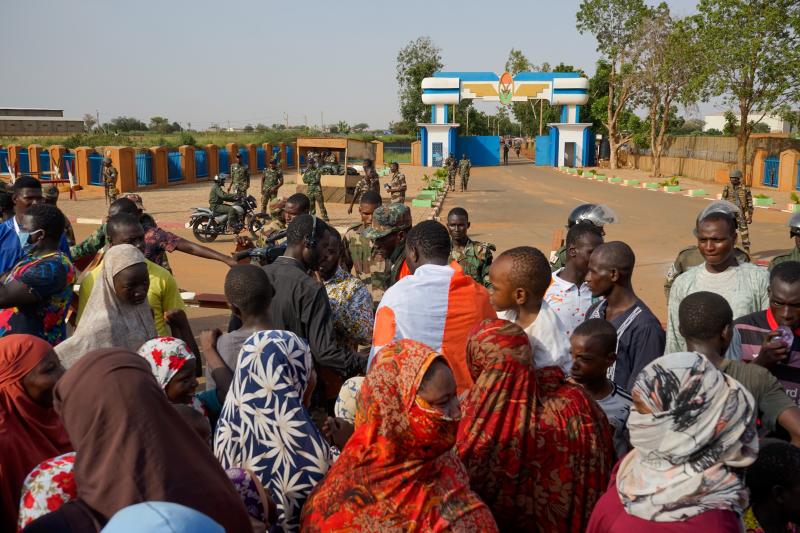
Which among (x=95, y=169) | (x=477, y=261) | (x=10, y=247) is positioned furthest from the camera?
(x=95, y=169)

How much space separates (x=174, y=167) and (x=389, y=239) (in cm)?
2563

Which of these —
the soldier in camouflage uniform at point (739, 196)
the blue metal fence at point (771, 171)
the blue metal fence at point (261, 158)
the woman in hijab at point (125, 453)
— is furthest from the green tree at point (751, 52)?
the woman in hijab at point (125, 453)

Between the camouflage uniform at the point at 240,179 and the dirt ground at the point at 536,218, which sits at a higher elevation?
the camouflage uniform at the point at 240,179

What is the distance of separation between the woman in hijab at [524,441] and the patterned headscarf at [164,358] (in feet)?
3.76

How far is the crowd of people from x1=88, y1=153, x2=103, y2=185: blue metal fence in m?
23.8

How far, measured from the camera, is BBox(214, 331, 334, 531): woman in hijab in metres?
2.33

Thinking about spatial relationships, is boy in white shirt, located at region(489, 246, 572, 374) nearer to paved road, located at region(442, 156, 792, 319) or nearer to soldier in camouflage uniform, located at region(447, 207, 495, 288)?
soldier in camouflage uniform, located at region(447, 207, 495, 288)

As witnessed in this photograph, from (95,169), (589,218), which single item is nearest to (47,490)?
(589,218)

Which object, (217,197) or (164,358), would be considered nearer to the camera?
(164,358)

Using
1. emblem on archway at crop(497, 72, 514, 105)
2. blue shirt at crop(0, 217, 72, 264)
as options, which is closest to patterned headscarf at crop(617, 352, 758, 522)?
blue shirt at crop(0, 217, 72, 264)

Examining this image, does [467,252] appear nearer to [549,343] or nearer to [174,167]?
[549,343]

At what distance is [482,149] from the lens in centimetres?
5069

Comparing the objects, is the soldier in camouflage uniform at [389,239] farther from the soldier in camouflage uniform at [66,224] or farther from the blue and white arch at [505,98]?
the blue and white arch at [505,98]

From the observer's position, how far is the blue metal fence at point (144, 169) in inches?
1023
